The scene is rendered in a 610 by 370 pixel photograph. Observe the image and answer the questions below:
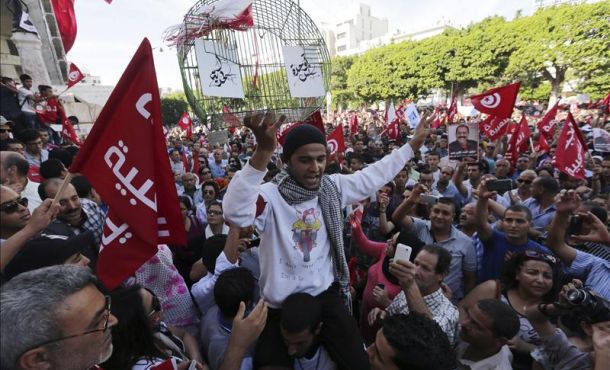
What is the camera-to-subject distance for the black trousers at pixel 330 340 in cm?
203

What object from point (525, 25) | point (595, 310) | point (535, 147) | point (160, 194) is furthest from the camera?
point (525, 25)

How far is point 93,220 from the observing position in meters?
3.32

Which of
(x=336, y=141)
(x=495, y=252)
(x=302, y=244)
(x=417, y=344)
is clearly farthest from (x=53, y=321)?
(x=336, y=141)

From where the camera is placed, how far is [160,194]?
82.0 inches

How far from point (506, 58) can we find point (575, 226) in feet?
116

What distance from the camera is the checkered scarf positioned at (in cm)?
210

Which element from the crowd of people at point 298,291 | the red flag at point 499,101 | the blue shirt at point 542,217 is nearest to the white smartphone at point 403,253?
the crowd of people at point 298,291

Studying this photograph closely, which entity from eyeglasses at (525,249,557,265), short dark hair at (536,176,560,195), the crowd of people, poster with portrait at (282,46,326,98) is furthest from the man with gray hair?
short dark hair at (536,176,560,195)

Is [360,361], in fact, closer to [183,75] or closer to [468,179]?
[183,75]

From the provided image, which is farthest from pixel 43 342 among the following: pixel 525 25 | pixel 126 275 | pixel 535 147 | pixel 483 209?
pixel 525 25

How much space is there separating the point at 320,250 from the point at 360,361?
24.6 inches

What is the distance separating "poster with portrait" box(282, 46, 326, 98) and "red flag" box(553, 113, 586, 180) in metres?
4.51

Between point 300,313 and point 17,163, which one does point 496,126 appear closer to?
point 300,313

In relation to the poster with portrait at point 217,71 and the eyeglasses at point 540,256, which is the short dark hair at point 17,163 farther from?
the eyeglasses at point 540,256
